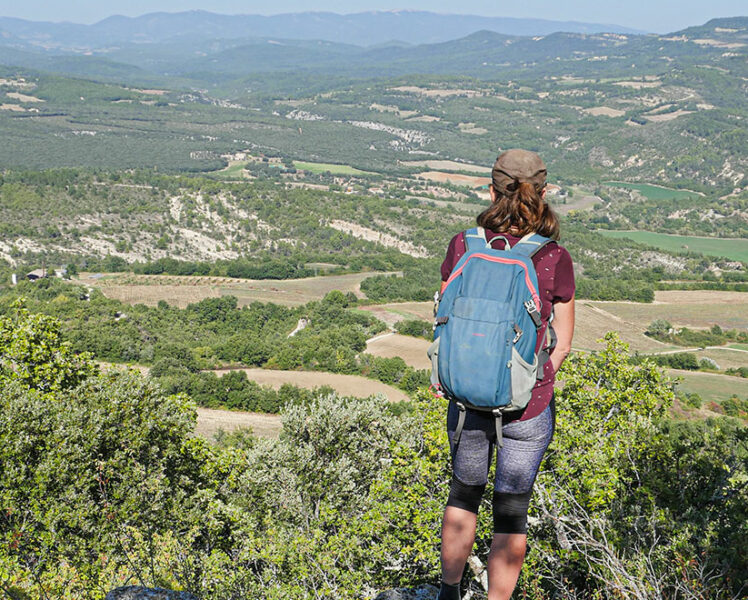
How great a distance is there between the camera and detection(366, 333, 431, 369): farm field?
5884 centimetres

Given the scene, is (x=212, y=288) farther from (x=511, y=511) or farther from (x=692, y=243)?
(x=692, y=243)

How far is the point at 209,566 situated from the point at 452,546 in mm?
6674

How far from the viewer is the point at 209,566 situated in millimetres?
9828

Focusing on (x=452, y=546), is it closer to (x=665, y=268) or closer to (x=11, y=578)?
(x=11, y=578)

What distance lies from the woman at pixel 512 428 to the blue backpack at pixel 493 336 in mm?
143

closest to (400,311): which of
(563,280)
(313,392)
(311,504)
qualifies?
(313,392)

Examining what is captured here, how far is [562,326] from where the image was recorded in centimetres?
416

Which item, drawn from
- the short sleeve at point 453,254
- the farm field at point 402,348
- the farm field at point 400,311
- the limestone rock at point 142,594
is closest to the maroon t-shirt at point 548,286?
the short sleeve at point 453,254

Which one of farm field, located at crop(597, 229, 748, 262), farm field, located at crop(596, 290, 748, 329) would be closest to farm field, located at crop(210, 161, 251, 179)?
farm field, located at crop(597, 229, 748, 262)

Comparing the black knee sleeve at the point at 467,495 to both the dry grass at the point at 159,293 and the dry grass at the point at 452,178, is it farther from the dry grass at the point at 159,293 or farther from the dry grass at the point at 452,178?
the dry grass at the point at 452,178

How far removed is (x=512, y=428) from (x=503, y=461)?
0.26 meters

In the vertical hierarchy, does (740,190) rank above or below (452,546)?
below

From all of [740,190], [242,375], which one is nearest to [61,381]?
[242,375]

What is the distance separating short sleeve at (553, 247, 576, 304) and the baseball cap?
0.50m
